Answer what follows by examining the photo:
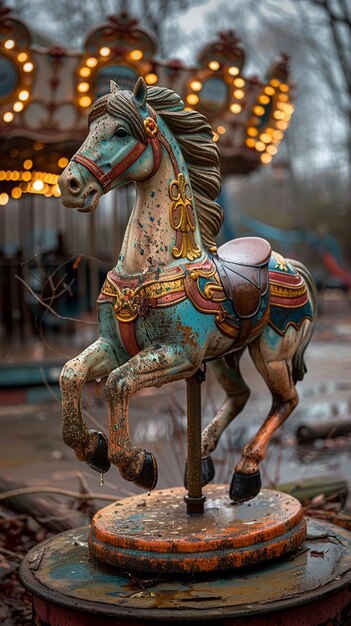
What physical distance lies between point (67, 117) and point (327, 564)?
678 centimetres

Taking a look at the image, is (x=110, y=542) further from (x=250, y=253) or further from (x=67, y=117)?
(x=67, y=117)

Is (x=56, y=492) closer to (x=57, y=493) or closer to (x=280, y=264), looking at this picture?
(x=57, y=493)

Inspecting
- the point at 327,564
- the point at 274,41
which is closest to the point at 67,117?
the point at 327,564

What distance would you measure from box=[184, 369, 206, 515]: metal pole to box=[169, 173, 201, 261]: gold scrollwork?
0.51 metres

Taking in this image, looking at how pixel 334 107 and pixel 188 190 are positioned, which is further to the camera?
pixel 334 107

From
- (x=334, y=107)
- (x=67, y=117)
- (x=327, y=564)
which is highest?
(x=334, y=107)

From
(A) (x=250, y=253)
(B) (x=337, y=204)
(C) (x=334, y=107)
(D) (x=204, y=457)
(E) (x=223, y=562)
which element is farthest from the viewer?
(B) (x=337, y=204)

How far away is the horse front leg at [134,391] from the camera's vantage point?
258cm

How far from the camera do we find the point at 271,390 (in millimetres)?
3217

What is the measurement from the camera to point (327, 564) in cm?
285

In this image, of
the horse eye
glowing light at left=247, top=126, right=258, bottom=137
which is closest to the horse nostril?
the horse eye

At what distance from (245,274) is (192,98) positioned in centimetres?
625

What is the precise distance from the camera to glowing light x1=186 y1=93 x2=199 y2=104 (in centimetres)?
876

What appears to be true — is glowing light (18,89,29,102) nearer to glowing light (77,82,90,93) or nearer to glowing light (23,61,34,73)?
glowing light (23,61,34,73)
